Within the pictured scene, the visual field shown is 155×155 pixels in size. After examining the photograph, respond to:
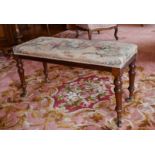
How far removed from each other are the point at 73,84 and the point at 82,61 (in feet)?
2.68

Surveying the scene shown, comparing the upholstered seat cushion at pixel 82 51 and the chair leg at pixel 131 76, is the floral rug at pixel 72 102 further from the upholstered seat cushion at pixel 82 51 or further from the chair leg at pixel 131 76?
the upholstered seat cushion at pixel 82 51

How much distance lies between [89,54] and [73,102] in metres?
0.62

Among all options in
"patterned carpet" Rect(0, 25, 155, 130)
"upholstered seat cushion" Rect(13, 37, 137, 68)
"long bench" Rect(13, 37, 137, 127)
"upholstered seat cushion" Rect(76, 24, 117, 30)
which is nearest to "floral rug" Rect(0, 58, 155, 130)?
"patterned carpet" Rect(0, 25, 155, 130)

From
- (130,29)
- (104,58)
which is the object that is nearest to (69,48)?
(104,58)

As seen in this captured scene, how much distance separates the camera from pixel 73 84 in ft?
8.21

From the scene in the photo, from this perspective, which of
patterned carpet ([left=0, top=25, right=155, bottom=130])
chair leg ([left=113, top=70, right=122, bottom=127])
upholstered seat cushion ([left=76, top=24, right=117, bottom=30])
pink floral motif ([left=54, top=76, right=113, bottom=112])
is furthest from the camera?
upholstered seat cushion ([left=76, top=24, right=117, bottom=30])

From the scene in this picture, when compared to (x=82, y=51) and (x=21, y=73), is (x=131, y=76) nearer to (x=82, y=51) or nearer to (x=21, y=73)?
(x=82, y=51)

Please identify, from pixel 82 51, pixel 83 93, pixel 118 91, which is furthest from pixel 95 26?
pixel 118 91

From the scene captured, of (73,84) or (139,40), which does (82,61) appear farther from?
(139,40)

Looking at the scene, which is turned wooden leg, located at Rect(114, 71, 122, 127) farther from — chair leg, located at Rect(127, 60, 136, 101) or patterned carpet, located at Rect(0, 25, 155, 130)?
chair leg, located at Rect(127, 60, 136, 101)

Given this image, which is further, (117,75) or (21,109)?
(21,109)

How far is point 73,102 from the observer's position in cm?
215

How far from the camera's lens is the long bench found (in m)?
1.62

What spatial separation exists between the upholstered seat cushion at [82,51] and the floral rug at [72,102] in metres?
0.51
